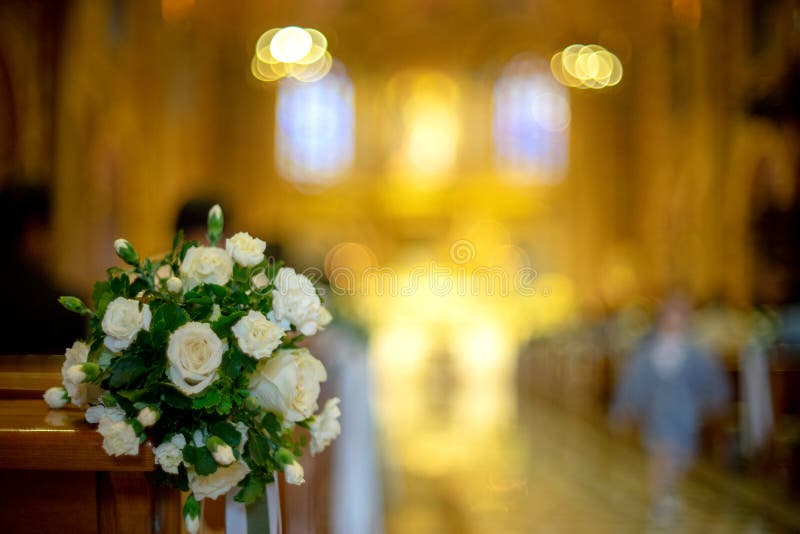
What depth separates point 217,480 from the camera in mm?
1755

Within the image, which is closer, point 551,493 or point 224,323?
point 224,323

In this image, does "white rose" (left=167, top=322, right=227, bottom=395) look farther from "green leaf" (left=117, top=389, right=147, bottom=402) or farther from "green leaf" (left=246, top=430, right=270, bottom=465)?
"green leaf" (left=246, top=430, right=270, bottom=465)

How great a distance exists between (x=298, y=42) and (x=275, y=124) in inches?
149

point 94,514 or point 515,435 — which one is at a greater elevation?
point 94,514

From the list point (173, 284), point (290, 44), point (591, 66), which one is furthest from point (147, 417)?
point (591, 66)

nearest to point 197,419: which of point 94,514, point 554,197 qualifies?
point 94,514

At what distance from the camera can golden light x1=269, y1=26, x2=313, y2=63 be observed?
17.3m

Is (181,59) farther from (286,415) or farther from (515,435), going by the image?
(286,415)

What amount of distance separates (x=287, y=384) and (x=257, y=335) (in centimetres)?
15

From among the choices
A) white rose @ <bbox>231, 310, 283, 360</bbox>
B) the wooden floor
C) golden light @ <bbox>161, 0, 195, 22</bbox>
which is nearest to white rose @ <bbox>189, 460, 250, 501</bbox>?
white rose @ <bbox>231, 310, 283, 360</bbox>

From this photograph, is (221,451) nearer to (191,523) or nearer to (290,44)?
(191,523)

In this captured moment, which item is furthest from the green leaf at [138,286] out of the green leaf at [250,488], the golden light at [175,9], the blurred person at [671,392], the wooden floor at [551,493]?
the golden light at [175,9]

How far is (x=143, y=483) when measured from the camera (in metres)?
1.79

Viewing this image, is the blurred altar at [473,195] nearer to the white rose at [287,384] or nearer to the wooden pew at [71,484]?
the white rose at [287,384]
